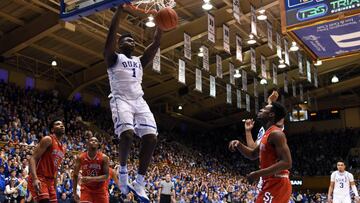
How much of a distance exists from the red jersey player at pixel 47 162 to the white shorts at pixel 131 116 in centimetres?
153

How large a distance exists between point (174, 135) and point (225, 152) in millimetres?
6110

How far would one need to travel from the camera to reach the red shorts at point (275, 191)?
466 cm

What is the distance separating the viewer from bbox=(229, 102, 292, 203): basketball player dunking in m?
4.51

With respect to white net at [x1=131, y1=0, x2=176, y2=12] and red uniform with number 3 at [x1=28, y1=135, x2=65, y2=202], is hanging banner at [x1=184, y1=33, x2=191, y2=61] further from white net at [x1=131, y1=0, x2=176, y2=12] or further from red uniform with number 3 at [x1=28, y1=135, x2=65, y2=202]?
red uniform with number 3 at [x1=28, y1=135, x2=65, y2=202]

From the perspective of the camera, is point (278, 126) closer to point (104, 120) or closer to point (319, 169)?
point (104, 120)

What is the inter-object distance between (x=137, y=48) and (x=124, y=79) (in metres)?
18.1

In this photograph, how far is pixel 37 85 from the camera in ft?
87.6

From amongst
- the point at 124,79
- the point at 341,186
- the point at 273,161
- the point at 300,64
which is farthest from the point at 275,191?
the point at 300,64

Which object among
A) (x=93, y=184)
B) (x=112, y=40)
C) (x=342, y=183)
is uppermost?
(x=112, y=40)

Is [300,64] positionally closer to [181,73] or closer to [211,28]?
[181,73]

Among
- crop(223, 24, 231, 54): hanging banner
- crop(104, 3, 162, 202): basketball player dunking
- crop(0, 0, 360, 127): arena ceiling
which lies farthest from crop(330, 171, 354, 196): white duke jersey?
crop(0, 0, 360, 127): arena ceiling

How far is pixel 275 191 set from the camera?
4.70 meters

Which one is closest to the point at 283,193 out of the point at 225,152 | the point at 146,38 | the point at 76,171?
the point at 76,171

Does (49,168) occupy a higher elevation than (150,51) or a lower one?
lower
